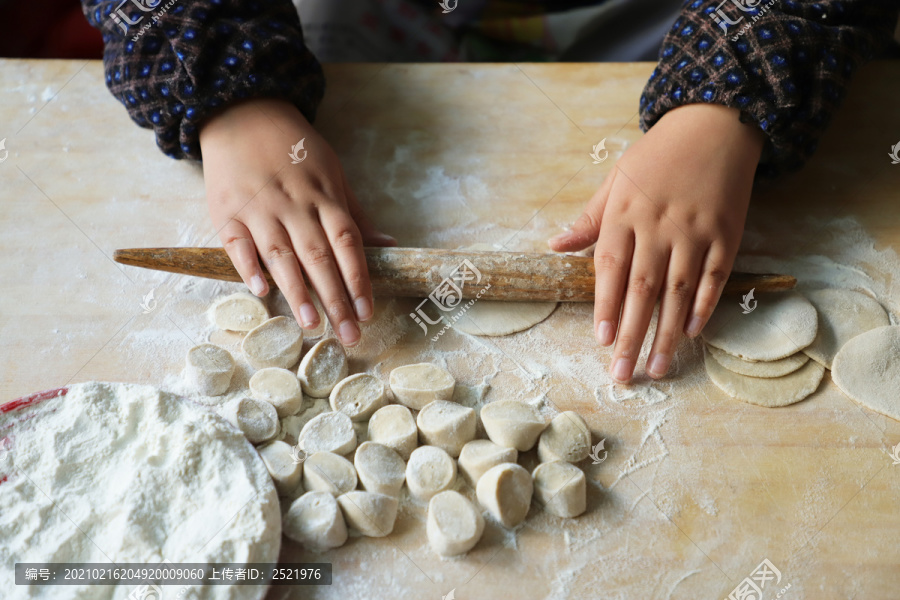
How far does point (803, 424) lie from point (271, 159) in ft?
3.14

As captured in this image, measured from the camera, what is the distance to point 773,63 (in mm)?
1017

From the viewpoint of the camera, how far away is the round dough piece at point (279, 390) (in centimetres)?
89

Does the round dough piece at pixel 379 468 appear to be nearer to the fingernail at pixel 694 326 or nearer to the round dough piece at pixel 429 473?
the round dough piece at pixel 429 473

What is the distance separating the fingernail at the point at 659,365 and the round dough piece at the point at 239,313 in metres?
0.62

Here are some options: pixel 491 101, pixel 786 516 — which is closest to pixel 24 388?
pixel 491 101

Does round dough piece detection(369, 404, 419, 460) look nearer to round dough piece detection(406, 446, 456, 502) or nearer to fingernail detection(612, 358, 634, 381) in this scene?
round dough piece detection(406, 446, 456, 502)

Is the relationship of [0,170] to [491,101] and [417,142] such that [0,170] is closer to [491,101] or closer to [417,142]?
[417,142]

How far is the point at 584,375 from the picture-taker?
956 mm

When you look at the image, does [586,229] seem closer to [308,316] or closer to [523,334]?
[523,334]

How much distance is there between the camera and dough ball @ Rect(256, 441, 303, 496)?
2.64 ft

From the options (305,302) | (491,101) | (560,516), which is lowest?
(560,516)

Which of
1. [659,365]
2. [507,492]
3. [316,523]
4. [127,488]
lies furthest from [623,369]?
[127,488]

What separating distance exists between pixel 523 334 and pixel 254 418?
0.44 m

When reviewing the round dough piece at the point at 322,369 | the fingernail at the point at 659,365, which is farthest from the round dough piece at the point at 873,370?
the round dough piece at the point at 322,369
